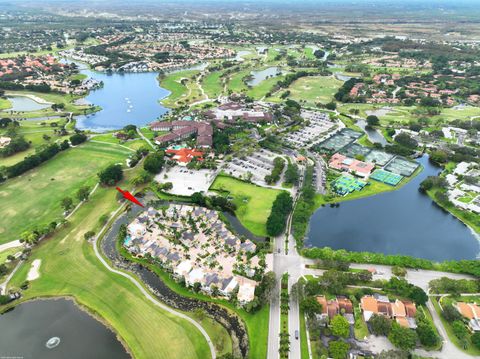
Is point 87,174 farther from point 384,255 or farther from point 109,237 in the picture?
point 384,255

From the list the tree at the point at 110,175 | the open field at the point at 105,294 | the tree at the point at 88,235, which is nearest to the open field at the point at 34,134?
the tree at the point at 110,175

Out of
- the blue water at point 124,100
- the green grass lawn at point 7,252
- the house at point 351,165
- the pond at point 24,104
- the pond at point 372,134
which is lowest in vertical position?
the blue water at point 124,100

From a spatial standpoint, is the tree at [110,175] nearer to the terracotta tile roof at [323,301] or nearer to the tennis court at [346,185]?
the tennis court at [346,185]

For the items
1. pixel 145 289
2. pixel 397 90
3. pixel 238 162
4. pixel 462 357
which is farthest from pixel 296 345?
pixel 397 90

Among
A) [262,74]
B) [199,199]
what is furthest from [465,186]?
[262,74]

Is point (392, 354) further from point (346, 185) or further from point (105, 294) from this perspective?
point (346, 185)

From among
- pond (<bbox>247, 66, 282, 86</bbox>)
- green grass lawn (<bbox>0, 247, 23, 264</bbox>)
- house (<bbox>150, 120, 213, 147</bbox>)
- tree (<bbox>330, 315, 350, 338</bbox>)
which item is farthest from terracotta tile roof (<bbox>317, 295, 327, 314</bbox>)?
pond (<bbox>247, 66, 282, 86</bbox>)
